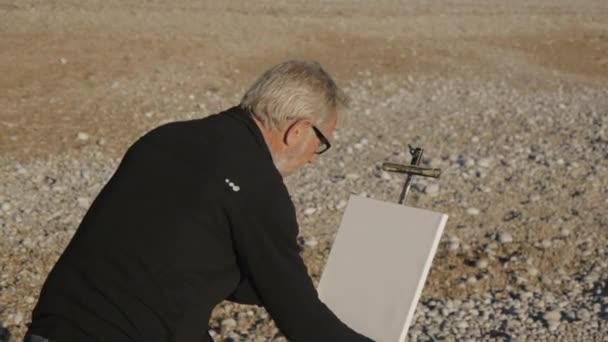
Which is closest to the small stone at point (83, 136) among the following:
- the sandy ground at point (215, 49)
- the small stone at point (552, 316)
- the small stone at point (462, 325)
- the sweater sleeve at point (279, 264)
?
the sandy ground at point (215, 49)

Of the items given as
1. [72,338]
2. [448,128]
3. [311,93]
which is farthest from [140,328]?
[448,128]

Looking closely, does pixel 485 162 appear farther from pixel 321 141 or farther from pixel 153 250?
pixel 153 250

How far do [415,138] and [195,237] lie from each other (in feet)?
25.6

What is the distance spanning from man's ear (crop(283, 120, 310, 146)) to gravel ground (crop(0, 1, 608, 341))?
2.99 metres

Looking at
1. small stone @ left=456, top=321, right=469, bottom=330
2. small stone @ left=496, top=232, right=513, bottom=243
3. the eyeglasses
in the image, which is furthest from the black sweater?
small stone @ left=496, top=232, right=513, bottom=243

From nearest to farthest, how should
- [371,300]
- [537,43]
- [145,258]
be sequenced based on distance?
[145,258]
[371,300]
[537,43]

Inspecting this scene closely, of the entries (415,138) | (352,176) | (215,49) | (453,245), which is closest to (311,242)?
(453,245)

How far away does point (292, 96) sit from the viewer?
305 centimetres

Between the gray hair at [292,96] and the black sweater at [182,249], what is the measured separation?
0.21 feet

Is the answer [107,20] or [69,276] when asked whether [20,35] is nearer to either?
[107,20]

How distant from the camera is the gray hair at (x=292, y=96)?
3055mm

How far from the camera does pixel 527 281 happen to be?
677 cm

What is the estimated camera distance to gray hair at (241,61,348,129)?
3.05 m

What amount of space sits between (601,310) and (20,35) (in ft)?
32.7
